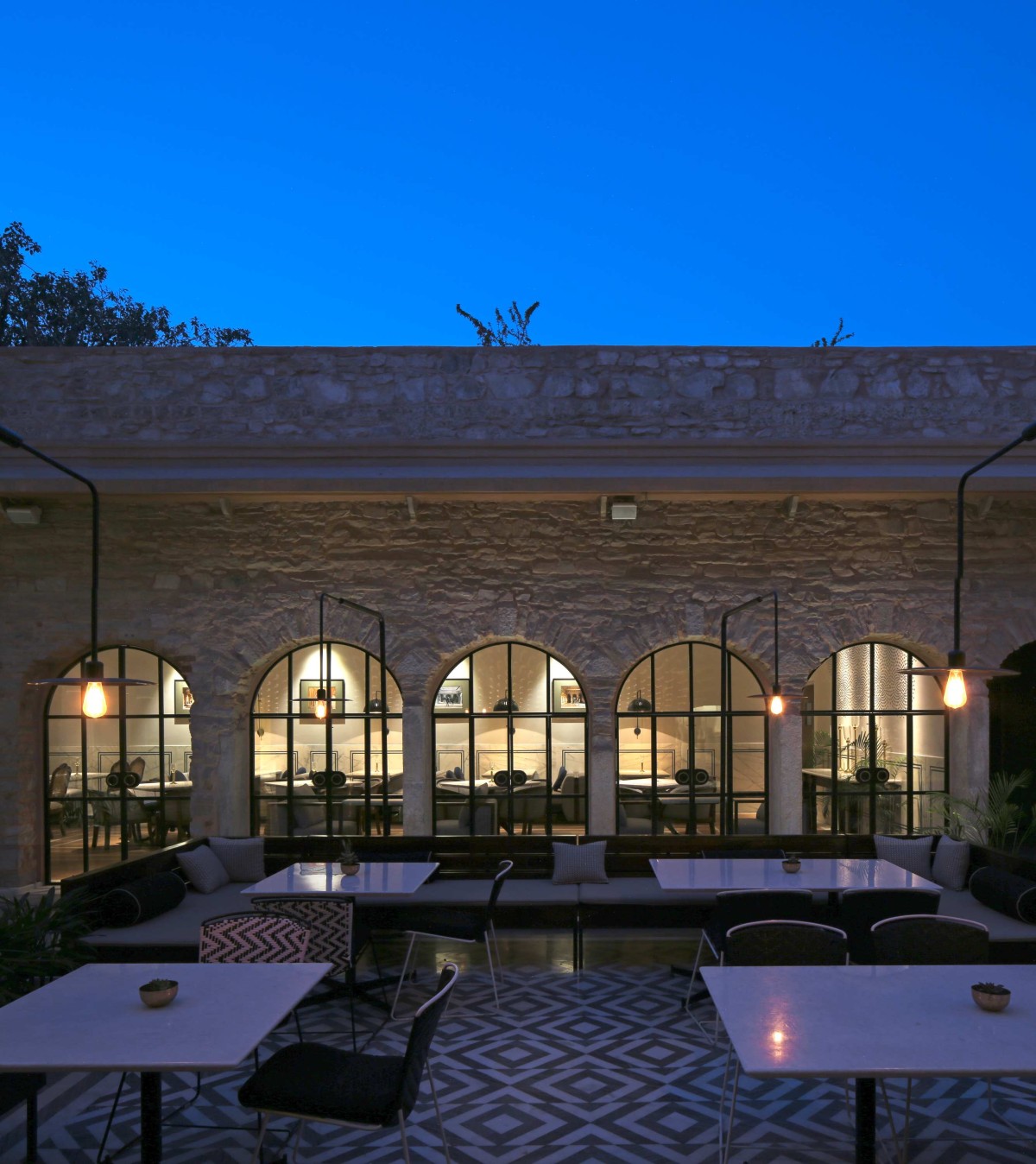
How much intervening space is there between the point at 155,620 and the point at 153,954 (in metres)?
4.15

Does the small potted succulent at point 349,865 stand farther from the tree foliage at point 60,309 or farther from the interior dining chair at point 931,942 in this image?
the tree foliage at point 60,309

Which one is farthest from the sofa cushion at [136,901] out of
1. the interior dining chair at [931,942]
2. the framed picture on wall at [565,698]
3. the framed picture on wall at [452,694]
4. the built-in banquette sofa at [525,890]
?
the interior dining chair at [931,942]

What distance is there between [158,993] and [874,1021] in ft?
8.81

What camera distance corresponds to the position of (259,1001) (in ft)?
13.1

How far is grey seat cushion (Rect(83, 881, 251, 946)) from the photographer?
6.58m

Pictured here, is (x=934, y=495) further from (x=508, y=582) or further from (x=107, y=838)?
(x=107, y=838)

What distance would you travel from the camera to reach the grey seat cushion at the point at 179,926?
6578mm

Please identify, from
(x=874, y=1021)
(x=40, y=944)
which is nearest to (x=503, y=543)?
(x=40, y=944)

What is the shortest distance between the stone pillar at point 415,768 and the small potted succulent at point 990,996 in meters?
6.70

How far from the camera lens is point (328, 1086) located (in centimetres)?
391

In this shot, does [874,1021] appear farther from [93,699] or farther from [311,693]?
[311,693]

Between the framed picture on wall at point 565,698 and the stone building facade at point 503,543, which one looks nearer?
the stone building facade at point 503,543

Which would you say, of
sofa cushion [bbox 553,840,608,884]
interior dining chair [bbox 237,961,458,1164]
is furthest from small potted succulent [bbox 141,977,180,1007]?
sofa cushion [bbox 553,840,608,884]

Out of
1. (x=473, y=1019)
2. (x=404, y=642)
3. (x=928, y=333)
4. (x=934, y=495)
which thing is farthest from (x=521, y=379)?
(x=928, y=333)
